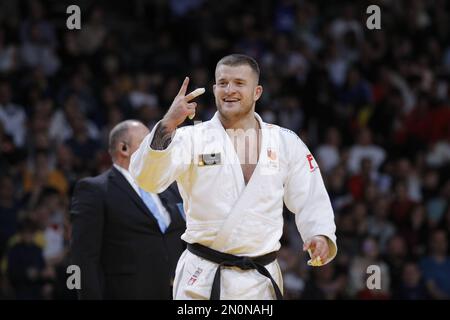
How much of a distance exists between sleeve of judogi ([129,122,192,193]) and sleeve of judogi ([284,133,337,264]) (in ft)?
2.07

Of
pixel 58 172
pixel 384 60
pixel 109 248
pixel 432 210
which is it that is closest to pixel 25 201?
pixel 58 172

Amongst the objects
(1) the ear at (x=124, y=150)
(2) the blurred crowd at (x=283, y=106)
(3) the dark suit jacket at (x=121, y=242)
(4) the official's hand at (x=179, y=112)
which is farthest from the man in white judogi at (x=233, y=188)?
(2) the blurred crowd at (x=283, y=106)

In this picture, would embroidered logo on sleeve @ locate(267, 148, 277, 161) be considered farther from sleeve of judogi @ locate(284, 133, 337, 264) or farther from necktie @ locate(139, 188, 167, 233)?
necktie @ locate(139, 188, 167, 233)

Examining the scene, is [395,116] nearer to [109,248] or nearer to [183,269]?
[109,248]

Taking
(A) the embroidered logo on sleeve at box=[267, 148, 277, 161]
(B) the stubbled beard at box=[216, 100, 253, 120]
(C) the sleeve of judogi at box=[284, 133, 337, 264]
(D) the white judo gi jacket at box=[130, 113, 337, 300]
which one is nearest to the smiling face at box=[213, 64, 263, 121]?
(B) the stubbled beard at box=[216, 100, 253, 120]

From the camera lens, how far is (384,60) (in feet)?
42.1

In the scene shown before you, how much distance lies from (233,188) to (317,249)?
1.89 ft

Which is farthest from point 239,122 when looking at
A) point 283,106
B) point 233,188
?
point 283,106

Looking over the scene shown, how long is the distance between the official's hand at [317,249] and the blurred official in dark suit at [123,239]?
1.60 meters

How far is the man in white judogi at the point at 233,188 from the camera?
4801 millimetres

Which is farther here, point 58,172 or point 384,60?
point 384,60

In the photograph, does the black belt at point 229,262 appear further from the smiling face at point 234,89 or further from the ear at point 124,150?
the ear at point 124,150
